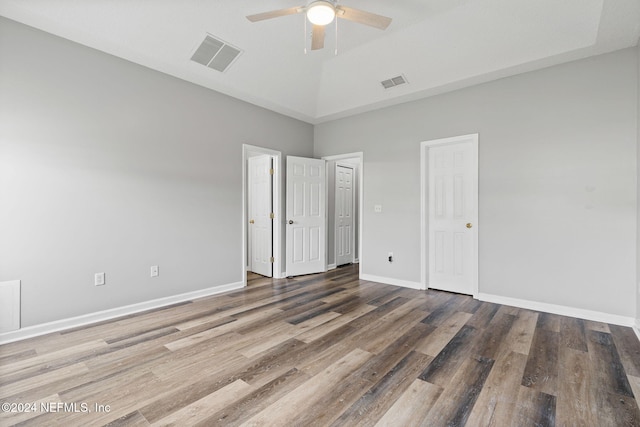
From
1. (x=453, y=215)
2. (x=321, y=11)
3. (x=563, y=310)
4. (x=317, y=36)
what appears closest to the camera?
(x=321, y=11)

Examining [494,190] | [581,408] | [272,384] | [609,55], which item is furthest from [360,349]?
[609,55]

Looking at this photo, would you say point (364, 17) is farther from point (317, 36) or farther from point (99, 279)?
point (99, 279)

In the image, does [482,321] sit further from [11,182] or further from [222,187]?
[11,182]

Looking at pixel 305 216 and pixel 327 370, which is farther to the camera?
pixel 305 216

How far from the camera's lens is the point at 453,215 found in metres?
4.40

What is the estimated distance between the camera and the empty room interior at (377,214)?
2.07 meters

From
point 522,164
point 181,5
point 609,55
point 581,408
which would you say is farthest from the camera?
point 522,164

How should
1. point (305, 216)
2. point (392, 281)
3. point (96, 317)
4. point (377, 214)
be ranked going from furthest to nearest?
point (305, 216) → point (377, 214) → point (392, 281) → point (96, 317)

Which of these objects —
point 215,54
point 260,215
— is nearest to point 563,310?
point 260,215

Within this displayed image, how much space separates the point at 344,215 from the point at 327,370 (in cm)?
446

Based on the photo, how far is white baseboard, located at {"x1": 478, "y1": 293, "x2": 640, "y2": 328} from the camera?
3.18 meters

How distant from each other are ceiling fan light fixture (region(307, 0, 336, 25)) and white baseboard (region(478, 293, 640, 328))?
371cm

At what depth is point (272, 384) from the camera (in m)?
2.08

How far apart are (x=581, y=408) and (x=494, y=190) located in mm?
2658
